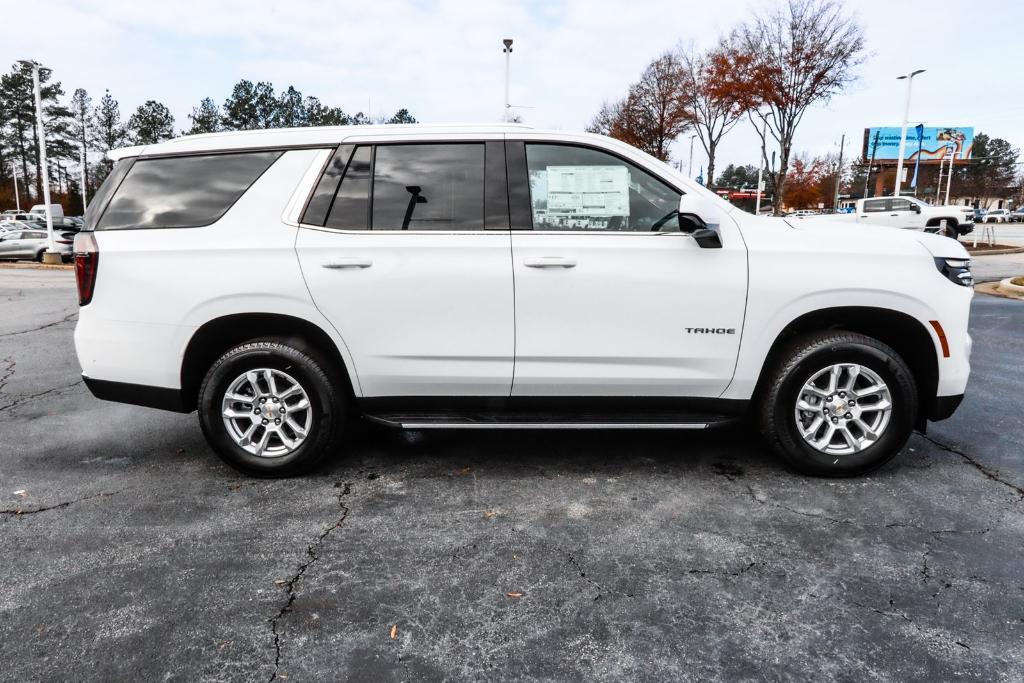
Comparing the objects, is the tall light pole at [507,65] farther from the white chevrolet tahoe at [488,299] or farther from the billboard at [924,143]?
the billboard at [924,143]

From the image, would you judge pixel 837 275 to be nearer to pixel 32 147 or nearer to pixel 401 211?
pixel 401 211

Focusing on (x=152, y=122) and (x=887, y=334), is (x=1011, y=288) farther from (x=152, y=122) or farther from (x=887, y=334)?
(x=152, y=122)

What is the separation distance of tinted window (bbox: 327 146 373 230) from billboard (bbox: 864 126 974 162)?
86443 millimetres

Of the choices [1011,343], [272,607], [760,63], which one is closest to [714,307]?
[272,607]

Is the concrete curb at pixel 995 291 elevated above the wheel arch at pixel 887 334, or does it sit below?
below

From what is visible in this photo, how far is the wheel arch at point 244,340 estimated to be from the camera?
3.87 meters

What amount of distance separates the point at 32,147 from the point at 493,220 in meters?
98.7

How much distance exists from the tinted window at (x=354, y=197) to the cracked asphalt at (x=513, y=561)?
1.46 meters

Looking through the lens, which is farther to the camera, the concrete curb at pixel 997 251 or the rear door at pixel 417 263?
the concrete curb at pixel 997 251

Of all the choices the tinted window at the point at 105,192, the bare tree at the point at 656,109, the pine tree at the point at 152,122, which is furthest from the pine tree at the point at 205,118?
the tinted window at the point at 105,192

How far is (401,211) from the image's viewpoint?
152 inches

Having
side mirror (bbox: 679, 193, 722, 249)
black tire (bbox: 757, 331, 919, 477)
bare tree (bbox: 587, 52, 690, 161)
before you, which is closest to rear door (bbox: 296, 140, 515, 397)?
side mirror (bbox: 679, 193, 722, 249)

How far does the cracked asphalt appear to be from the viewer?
7.87ft

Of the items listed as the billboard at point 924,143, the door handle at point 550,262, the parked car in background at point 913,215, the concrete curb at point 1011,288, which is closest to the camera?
the door handle at point 550,262
